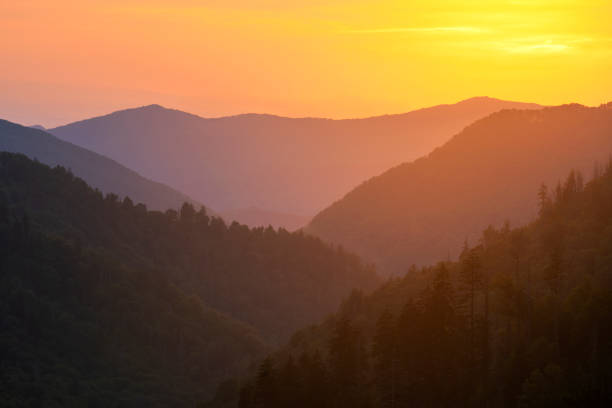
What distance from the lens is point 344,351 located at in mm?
100688

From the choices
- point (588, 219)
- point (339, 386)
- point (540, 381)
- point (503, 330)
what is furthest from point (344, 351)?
point (588, 219)

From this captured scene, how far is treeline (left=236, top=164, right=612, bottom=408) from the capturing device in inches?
3226

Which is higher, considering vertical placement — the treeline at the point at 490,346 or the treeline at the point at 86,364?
the treeline at the point at 490,346

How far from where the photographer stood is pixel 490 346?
93.2 metres

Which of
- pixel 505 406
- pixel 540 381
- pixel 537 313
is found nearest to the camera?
pixel 540 381

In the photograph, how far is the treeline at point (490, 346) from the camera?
81.9m

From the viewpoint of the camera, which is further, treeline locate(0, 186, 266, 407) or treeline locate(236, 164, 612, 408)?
treeline locate(0, 186, 266, 407)

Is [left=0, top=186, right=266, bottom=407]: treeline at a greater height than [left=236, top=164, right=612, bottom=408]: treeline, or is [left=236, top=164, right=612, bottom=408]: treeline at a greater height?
[left=236, top=164, right=612, bottom=408]: treeline

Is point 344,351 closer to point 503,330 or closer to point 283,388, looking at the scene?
point 283,388

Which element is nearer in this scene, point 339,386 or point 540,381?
point 540,381

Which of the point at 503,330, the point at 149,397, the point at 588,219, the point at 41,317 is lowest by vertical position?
the point at 149,397

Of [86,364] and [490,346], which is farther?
[86,364]

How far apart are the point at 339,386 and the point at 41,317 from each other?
114657 mm

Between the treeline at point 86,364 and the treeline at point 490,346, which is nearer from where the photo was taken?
the treeline at point 490,346
